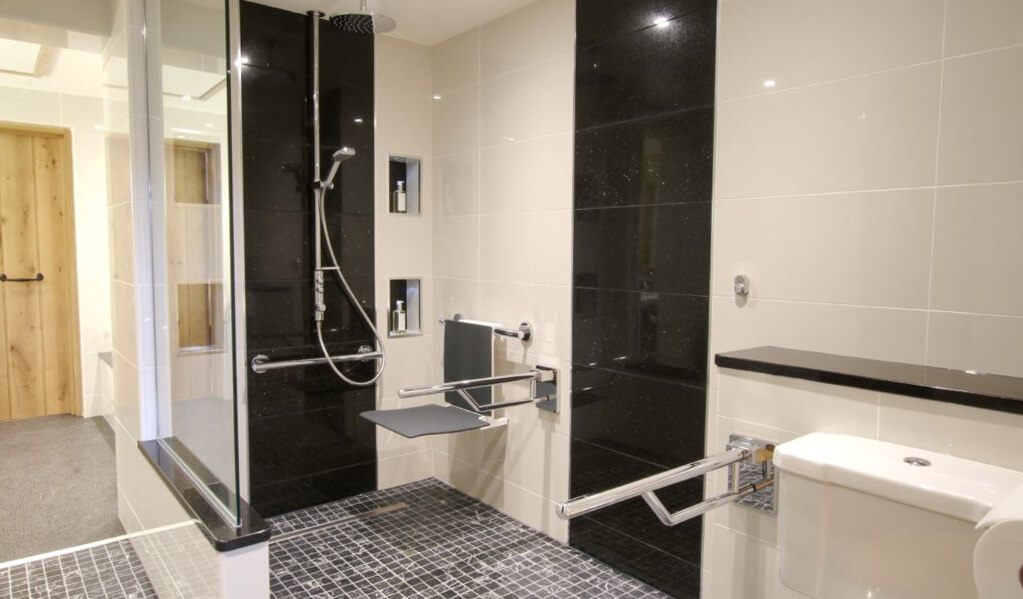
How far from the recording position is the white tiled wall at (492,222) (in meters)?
2.51

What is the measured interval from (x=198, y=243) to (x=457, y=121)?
5.26 feet

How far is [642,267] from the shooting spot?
2.16m

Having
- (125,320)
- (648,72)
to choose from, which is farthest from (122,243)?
(648,72)

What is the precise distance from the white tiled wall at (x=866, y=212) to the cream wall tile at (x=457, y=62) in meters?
1.30

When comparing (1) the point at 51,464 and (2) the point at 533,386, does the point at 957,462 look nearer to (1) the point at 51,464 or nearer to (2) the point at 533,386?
(2) the point at 533,386

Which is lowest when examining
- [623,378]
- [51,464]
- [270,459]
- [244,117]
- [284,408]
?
[51,464]

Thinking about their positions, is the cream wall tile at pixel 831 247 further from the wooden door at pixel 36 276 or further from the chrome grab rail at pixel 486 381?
the wooden door at pixel 36 276

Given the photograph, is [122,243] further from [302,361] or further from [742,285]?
[742,285]

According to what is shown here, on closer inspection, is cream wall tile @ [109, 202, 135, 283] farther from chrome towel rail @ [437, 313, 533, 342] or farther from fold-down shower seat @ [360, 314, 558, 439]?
chrome towel rail @ [437, 313, 533, 342]

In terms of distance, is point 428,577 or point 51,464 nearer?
point 428,577

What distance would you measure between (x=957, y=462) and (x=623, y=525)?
1.34 meters

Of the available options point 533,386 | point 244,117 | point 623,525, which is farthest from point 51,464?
point 623,525

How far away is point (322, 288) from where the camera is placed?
9.08 feet

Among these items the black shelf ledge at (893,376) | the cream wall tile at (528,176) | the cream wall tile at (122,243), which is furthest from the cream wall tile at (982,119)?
the cream wall tile at (122,243)
